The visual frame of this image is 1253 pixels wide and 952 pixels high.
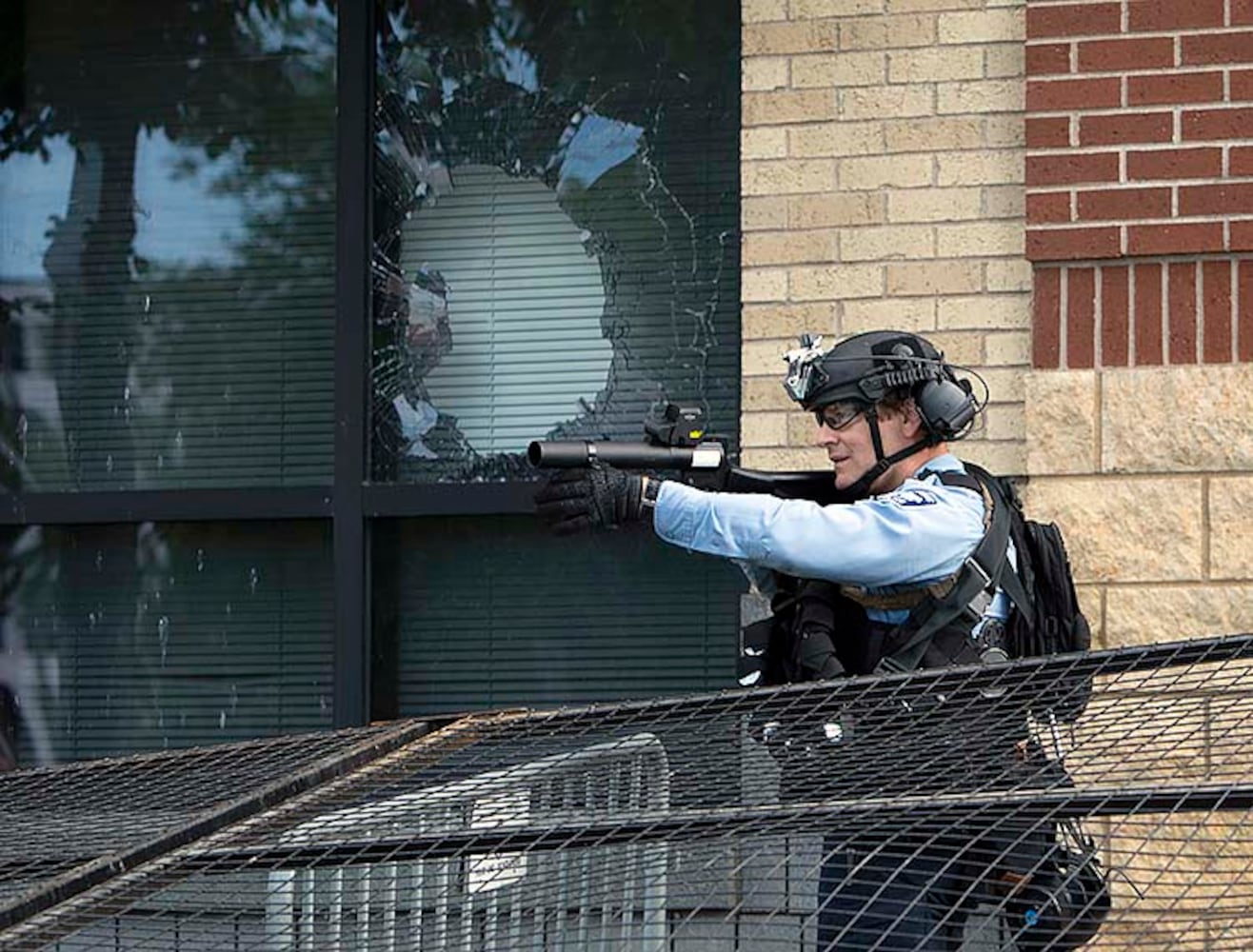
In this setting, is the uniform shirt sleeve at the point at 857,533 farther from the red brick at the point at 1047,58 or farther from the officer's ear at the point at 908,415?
the red brick at the point at 1047,58

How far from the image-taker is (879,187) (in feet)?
20.3

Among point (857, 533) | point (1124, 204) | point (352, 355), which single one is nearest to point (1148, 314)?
point (1124, 204)

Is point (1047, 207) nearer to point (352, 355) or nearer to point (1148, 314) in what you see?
point (1148, 314)

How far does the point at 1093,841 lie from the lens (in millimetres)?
2873

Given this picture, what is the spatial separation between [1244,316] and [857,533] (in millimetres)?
1982

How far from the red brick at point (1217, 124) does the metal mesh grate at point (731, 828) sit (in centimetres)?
302

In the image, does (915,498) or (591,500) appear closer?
(915,498)

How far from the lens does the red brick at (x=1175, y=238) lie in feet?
19.3

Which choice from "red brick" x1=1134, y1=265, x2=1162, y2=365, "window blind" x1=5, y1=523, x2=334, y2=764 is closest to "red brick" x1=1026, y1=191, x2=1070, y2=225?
"red brick" x1=1134, y1=265, x2=1162, y2=365

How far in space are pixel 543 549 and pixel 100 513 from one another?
145 cm

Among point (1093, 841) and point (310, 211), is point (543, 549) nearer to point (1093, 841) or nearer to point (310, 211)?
point (310, 211)

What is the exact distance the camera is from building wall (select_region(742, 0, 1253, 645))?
5883 mm

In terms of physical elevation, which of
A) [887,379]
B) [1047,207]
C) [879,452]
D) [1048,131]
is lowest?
[879,452]

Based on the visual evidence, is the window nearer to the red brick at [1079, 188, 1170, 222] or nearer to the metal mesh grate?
the red brick at [1079, 188, 1170, 222]
